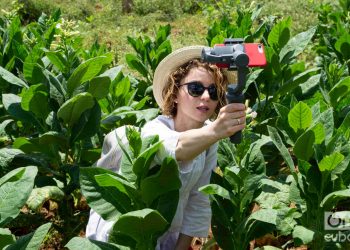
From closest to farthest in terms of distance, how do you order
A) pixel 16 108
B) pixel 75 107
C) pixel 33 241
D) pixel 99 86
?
pixel 33 241 → pixel 75 107 → pixel 99 86 → pixel 16 108

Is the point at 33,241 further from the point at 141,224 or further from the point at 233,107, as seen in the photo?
the point at 233,107

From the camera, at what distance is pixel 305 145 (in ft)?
9.04

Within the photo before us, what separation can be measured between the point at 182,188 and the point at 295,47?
1753 mm

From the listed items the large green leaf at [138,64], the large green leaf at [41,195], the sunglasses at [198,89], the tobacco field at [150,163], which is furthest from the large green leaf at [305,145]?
the large green leaf at [138,64]

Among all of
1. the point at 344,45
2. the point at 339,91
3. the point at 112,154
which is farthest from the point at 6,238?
the point at 344,45

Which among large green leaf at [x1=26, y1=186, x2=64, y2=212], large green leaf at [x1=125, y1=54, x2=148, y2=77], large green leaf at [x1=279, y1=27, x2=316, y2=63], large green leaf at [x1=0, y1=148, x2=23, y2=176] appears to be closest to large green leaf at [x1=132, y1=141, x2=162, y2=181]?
large green leaf at [x1=26, y1=186, x2=64, y2=212]

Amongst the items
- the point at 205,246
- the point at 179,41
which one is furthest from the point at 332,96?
the point at 179,41

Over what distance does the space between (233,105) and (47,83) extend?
5.12 feet

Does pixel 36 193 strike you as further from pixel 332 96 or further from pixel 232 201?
pixel 332 96

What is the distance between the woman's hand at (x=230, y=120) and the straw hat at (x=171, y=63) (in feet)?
1.89

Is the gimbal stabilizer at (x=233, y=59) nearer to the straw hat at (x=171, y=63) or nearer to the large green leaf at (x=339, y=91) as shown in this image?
the straw hat at (x=171, y=63)

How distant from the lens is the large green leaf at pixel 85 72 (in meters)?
3.32

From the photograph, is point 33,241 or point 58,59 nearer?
point 33,241

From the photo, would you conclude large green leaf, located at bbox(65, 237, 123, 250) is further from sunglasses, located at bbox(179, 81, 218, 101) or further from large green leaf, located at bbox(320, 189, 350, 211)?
large green leaf, located at bbox(320, 189, 350, 211)
